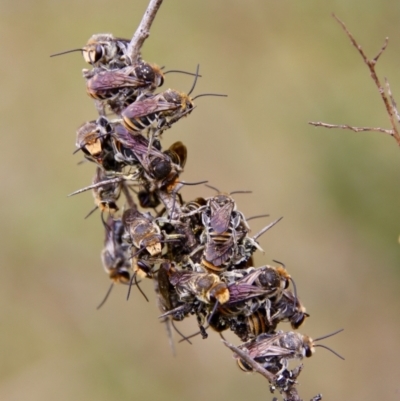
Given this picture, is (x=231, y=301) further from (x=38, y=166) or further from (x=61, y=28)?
(x=61, y=28)

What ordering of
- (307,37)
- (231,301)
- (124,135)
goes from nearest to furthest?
(231,301)
(124,135)
(307,37)

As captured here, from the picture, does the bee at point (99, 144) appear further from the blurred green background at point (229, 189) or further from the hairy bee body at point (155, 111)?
the blurred green background at point (229, 189)

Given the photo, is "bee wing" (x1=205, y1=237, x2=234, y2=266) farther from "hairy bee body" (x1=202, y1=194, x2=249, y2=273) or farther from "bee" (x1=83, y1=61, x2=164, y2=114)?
"bee" (x1=83, y1=61, x2=164, y2=114)

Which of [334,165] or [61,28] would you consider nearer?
[334,165]

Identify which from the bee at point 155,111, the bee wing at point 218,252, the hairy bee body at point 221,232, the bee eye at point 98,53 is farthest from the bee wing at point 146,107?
the bee wing at point 218,252

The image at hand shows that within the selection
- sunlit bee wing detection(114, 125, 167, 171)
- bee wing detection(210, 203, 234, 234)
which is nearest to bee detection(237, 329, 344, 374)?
bee wing detection(210, 203, 234, 234)

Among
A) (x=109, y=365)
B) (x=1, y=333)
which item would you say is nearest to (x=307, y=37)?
(x=109, y=365)
